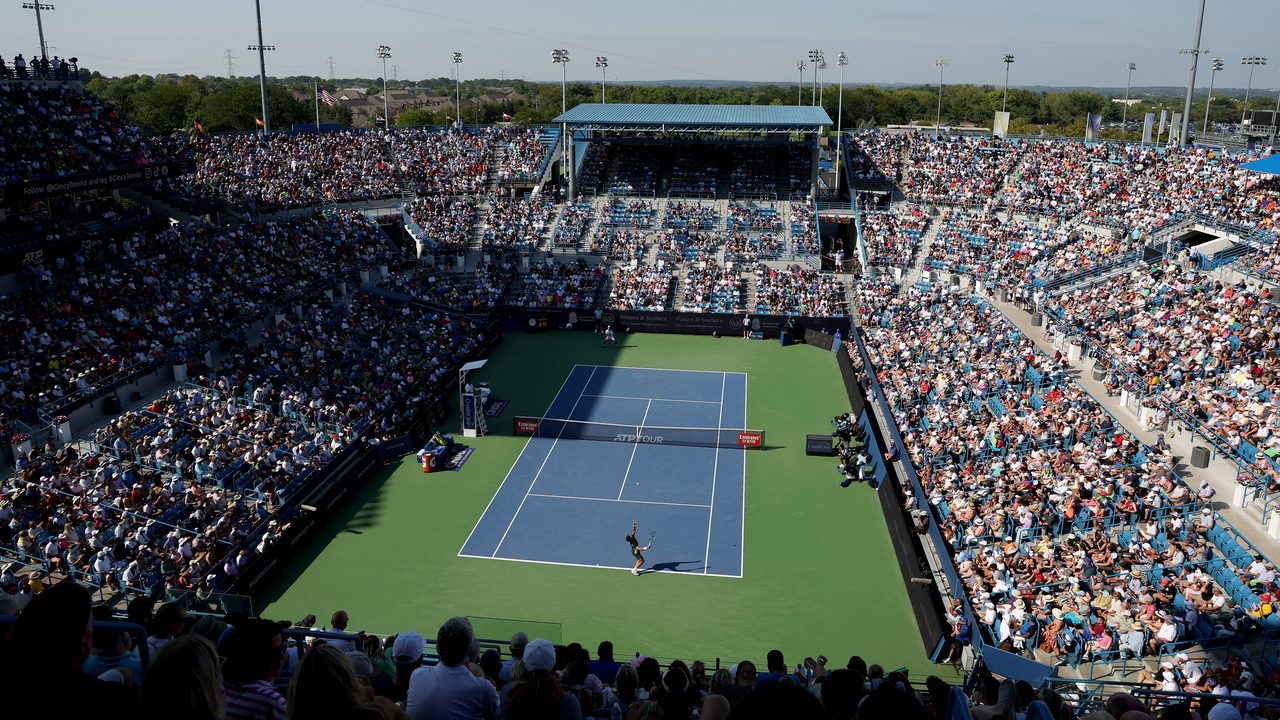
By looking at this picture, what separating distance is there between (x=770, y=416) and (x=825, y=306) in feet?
38.7

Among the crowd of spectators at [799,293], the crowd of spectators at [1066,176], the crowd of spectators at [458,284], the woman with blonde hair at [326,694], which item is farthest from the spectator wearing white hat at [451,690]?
the crowd of spectators at [1066,176]

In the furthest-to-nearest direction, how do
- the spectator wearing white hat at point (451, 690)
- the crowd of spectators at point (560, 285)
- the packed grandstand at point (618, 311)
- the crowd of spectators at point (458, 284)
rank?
the crowd of spectators at point (560, 285)
the crowd of spectators at point (458, 284)
the packed grandstand at point (618, 311)
the spectator wearing white hat at point (451, 690)

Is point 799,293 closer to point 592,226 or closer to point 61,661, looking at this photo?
point 592,226

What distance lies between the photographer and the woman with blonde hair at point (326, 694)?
3.66 meters

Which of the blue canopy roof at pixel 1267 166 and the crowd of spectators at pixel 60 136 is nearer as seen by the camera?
the crowd of spectators at pixel 60 136

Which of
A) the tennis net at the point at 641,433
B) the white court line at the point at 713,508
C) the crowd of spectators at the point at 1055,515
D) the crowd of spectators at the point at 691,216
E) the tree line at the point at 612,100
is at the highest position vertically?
the tree line at the point at 612,100

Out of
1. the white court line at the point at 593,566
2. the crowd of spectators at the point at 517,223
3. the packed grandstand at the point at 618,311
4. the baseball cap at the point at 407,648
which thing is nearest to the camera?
the baseball cap at the point at 407,648

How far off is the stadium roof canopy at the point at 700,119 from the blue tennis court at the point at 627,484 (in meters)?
21.6

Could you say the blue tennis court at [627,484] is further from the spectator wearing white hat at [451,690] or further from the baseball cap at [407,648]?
the spectator wearing white hat at [451,690]

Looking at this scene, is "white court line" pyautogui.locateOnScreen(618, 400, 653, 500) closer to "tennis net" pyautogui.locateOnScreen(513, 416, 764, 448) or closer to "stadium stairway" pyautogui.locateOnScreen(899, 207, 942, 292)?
"tennis net" pyautogui.locateOnScreen(513, 416, 764, 448)

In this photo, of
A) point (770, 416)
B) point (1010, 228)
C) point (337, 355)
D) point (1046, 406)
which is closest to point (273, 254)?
point (337, 355)

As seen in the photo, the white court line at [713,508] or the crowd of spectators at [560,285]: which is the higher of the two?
the crowd of spectators at [560,285]

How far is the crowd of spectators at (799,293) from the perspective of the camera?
135 ft

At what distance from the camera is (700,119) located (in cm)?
5222
